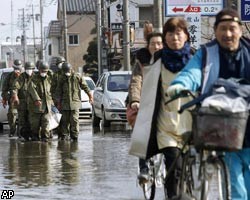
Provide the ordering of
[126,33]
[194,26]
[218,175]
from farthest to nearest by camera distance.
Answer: [126,33] → [194,26] → [218,175]

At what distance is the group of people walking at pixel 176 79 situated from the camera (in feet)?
20.3

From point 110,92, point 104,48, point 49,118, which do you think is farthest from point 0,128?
point 104,48

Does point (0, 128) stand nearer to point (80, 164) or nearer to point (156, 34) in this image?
point (80, 164)

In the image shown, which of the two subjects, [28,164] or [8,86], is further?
[8,86]

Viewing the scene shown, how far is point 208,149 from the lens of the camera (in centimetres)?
574

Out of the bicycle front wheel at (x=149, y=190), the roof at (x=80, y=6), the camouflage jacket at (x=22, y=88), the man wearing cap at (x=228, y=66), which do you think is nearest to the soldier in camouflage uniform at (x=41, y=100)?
the camouflage jacket at (x=22, y=88)

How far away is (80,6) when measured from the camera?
83938mm

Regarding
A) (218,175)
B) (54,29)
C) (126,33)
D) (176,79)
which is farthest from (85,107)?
A: (54,29)

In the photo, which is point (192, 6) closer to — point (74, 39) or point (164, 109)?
point (164, 109)

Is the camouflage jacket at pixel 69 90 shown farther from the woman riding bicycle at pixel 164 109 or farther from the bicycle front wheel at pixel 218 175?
the bicycle front wheel at pixel 218 175

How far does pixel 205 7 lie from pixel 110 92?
165 inches

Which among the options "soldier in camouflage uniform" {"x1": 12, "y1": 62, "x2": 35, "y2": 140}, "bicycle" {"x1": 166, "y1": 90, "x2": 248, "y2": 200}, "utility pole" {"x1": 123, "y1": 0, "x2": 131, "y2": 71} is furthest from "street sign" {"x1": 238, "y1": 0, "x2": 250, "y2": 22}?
"utility pole" {"x1": 123, "y1": 0, "x2": 131, "y2": 71}

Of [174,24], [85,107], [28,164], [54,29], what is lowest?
[28,164]

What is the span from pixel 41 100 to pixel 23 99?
899 mm
